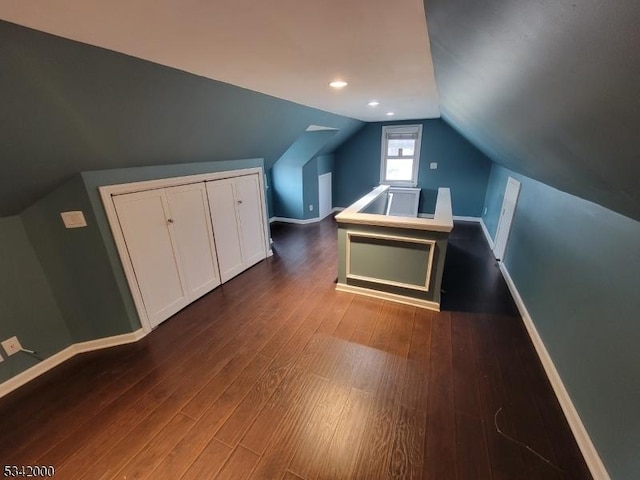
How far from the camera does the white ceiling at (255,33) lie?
Answer: 3.13ft

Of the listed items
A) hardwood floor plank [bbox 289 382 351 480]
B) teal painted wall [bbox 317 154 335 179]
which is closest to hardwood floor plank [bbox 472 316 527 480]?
hardwood floor plank [bbox 289 382 351 480]

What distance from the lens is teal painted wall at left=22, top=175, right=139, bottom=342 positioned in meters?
1.89

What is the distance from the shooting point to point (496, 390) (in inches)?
69.9

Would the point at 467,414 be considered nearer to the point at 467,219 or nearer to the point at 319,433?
the point at 319,433

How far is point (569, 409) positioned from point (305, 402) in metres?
1.59

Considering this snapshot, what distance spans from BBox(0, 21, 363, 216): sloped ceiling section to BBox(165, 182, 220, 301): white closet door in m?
0.35

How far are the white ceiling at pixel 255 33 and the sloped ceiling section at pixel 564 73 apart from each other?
0.22 metres

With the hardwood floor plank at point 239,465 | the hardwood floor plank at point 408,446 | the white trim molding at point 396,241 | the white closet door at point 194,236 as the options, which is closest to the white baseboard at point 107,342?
the white closet door at point 194,236

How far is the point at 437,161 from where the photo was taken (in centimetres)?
546

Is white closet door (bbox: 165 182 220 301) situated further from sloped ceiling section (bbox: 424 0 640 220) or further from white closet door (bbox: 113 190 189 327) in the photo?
sloped ceiling section (bbox: 424 0 640 220)

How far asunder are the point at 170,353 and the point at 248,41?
88.7 inches

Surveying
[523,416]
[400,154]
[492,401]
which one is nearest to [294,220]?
[400,154]

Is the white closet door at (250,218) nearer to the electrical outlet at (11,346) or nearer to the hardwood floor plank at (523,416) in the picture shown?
the electrical outlet at (11,346)

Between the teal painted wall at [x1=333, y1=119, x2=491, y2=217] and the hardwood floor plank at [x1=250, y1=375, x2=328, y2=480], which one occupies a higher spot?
the teal painted wall at [x1=333, y1=119, x2=491, y2=217]
